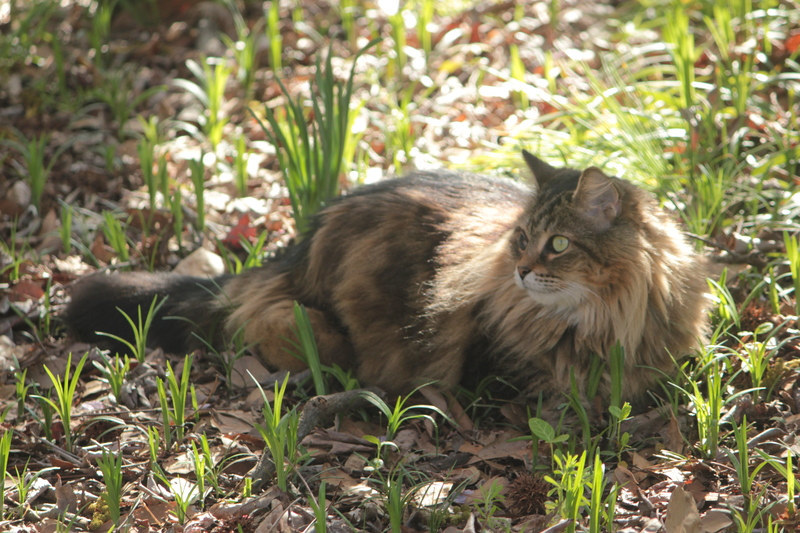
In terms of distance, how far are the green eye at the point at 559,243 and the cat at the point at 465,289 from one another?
0.04 ft

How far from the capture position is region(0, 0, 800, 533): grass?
2.25 m

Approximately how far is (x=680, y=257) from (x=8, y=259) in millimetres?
2963

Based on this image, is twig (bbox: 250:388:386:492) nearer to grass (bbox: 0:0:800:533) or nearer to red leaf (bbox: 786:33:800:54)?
grass (bbox: 0:0:800:533)

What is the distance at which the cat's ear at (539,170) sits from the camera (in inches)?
100

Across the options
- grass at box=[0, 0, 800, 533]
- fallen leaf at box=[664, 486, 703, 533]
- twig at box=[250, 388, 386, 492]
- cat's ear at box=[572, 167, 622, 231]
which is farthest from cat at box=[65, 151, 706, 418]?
fallen leaf at box=[664, 486, 703, 533]

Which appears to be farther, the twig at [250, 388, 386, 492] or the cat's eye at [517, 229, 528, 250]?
the cat's eye at [517, 229, 528, 250]

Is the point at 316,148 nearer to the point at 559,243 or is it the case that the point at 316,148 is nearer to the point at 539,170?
the point at 539,170

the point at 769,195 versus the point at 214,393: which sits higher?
the point at 769,195

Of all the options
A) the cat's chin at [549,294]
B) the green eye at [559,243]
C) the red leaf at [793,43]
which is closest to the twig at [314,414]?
the cat's chin at [549,294]

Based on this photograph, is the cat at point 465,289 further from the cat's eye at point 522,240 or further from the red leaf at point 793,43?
the red leaf at point 793,43

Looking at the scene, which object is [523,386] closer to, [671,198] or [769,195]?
[671,198]

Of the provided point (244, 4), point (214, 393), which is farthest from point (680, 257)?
A: point (244, 4)

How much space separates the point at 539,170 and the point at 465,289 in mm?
498

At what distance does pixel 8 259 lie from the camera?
342 cm
